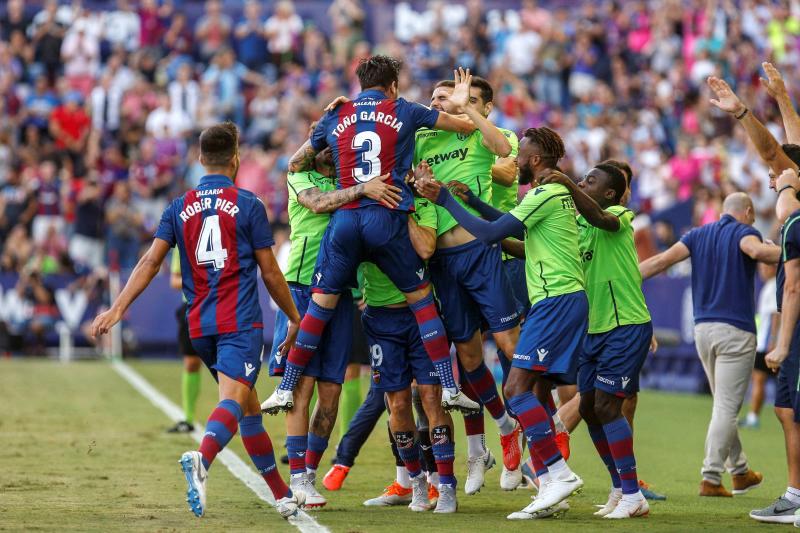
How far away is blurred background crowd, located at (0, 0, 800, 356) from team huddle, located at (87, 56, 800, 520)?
1514 centimetres

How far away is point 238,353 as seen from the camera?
8.23 m

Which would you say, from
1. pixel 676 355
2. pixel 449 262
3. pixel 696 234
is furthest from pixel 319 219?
pixel 676 355

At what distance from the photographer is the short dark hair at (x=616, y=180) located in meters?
9.57

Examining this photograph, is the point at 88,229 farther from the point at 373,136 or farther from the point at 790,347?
the point at 790,347

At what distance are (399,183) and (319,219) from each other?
92 centimetres

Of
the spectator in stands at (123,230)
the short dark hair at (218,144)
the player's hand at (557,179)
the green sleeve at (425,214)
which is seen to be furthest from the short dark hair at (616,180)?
the spectator in stands at (123,230)

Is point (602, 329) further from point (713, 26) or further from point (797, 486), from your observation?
point (713, 26)

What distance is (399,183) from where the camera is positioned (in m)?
9.30

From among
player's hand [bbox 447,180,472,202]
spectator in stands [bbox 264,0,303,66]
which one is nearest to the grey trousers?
player's hand [bbox 447,180,472,202]

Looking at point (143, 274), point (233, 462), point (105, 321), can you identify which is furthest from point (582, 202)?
point (233, 462)

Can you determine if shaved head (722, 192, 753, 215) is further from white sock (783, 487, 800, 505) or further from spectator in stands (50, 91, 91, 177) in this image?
spectator in stands (50, 91, 91, 177)

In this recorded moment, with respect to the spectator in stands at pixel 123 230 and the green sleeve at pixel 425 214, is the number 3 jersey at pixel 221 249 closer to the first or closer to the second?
the green sleeve at pixel 425 214

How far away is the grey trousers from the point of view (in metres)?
10.5

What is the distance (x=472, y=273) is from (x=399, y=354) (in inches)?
30.2
